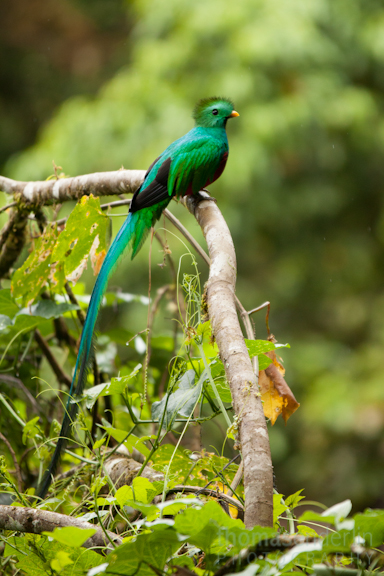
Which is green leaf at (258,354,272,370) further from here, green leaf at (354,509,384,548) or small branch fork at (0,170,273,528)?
A: green leaf at (354,509,384,548)

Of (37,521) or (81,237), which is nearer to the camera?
(37,521)

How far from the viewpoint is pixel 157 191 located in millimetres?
1553

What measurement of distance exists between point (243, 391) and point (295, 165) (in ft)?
19.2

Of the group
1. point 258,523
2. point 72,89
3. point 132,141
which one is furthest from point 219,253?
point 72,89

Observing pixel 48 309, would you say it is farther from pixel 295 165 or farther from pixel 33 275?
pixel 295 165

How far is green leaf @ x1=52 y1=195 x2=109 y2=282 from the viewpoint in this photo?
1.44 metres

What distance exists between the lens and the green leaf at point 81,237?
1.44 m

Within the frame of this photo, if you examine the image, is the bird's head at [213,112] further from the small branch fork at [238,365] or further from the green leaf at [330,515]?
the green leaf at [330,515]

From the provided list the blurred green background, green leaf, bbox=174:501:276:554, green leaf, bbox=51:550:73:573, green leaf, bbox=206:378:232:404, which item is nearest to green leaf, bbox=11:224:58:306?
green leaf, bbox=206:378:232:404

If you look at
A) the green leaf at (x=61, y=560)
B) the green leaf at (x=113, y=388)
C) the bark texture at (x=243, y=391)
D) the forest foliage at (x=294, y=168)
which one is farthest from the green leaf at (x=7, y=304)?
the forest foliage at (x=294, y=168)

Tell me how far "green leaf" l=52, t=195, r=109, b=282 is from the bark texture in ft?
1.73

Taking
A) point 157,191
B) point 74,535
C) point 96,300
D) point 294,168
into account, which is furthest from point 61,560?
point 294,168

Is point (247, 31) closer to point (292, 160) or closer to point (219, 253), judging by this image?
point (292, 160)

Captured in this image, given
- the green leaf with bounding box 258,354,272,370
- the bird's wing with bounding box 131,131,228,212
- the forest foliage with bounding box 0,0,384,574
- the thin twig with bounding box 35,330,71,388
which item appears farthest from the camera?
the forest foliage with bounding box 0,0,384,574
